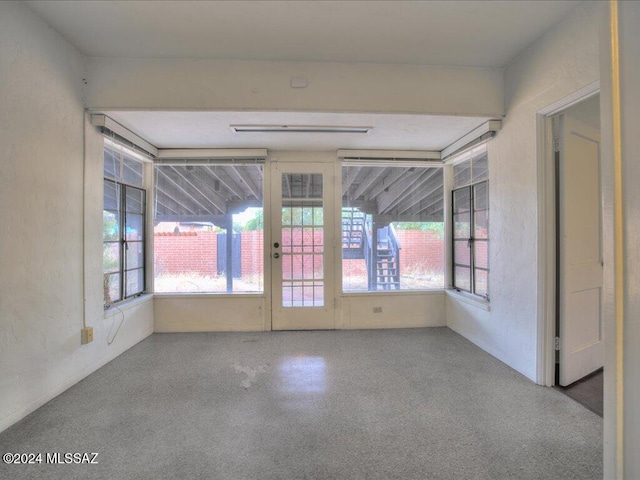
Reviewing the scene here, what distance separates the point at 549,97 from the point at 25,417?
419cm

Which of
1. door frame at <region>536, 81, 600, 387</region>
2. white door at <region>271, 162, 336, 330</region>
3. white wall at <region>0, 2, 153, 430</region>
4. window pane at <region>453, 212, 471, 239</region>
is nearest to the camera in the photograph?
white wall at <region>0, 2, 153, 430</region>

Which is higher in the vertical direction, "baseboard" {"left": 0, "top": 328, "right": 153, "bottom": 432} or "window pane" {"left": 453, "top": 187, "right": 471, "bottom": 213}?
"window pane" {"left": 453, "top": 187, "right": 471, "bottom": 213}

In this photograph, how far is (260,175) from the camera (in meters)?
3.68

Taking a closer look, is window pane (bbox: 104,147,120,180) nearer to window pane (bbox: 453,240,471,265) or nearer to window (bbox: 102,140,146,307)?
window (bbox: 102,140,146,307)

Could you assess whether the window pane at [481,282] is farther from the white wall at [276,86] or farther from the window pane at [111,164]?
the window pane at [111,164]

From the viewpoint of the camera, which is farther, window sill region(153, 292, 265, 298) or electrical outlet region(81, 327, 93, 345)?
window sill region(153, 292, 265, 298)

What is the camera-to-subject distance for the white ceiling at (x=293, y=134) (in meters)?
2.61

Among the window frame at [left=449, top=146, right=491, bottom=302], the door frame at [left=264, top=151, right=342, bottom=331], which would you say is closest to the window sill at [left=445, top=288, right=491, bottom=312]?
the window frame at [left=449, top=146, right=491, bottom=302]

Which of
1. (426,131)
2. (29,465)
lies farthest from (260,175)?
(29,465)

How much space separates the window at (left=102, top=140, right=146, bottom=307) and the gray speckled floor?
0.78m

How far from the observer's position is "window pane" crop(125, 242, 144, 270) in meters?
3.21

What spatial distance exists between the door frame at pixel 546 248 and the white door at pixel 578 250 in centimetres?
6

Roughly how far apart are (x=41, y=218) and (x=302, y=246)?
7.85 ft

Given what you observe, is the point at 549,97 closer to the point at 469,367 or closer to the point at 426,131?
the point at 426,131
